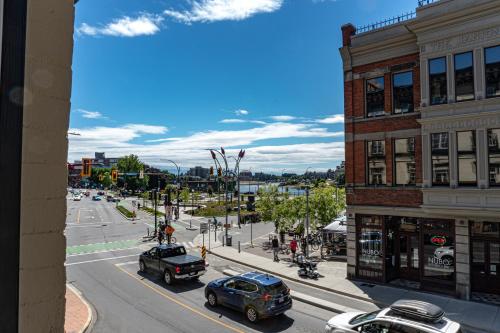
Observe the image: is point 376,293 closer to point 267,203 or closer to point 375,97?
point 375,97

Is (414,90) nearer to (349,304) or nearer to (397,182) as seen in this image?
(397,182)

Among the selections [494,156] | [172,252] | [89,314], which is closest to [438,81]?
[494,156]

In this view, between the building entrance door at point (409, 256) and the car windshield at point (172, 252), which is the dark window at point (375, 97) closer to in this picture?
the building entrance door at point (409, 256)

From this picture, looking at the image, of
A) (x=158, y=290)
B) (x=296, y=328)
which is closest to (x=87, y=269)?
(x=158, y=290)

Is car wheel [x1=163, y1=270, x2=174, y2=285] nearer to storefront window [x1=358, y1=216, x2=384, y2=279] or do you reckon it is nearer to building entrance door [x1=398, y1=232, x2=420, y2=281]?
storefront window [x1=358, y1=216, x2=384, y2=279]

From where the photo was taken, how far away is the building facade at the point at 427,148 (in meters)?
16.1

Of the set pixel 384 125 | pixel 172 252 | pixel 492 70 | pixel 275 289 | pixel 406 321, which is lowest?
pixel 172 252

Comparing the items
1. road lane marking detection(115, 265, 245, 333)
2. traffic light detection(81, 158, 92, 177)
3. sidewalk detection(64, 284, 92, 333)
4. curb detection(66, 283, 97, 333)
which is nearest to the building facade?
road lane marking detection(115, 265, 245, 333)

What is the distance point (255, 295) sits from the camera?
44.9 ft

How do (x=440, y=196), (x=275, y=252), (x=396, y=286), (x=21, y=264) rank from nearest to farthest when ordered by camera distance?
(x=21, y=264) → (x=440, y=196) → (x=396, y=286) → (x=275, y=252)

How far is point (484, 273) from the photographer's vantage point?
655 inches

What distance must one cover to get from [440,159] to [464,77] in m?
3.91

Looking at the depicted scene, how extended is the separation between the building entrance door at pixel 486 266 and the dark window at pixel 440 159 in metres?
3.15

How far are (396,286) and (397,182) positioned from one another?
527 centimetres
